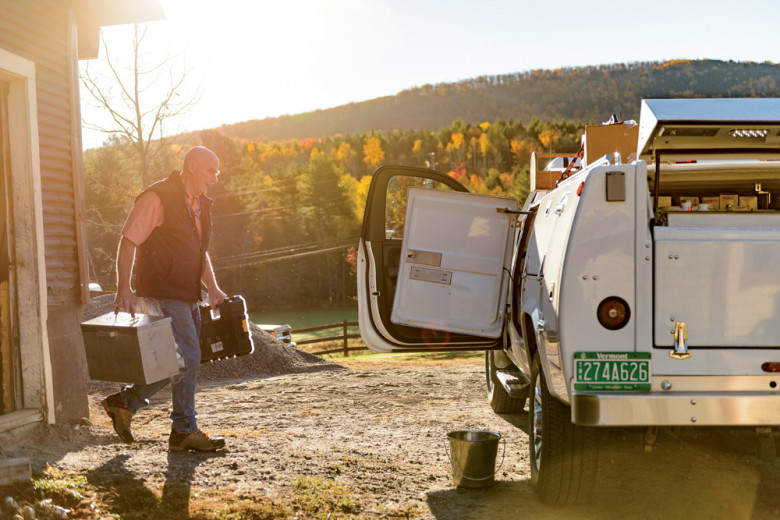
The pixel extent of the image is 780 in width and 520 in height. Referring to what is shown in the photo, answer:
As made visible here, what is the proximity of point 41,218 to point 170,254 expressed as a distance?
1.85m

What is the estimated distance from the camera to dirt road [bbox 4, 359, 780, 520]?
4.77 metres

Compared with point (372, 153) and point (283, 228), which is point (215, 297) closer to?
point (283, 228)

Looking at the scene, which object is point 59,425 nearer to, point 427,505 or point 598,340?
point 427,505

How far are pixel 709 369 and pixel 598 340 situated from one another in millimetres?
590

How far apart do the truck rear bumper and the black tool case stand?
3.20 metres

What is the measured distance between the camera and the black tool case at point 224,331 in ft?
20.9

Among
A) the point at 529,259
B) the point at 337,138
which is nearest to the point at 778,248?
the point at 529,259

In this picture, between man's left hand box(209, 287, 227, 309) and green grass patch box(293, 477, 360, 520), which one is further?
man's left hand box(209, 287, 227, 309)

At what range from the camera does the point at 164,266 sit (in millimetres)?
5699

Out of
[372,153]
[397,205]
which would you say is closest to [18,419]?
[397,205]

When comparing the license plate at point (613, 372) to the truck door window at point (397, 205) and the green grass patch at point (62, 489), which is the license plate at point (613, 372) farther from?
the truck door window at point (397, 205)

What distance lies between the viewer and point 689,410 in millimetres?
4090

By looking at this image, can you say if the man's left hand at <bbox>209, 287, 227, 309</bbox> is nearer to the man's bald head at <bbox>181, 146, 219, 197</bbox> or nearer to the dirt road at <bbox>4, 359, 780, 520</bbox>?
the man's bald head at <bbox>181, 146, 219, 197</bbox>

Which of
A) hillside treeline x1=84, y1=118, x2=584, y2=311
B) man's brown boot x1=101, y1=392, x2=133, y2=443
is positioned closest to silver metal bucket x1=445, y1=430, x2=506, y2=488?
man's brown boot x1=101, y1=392, x2=133, y2=443
